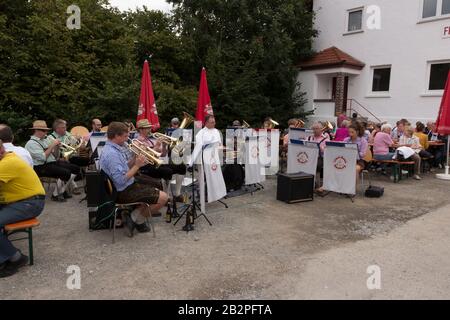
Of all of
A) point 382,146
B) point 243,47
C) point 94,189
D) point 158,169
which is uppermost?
point 243,47

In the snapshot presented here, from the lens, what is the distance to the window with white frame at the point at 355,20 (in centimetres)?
1806

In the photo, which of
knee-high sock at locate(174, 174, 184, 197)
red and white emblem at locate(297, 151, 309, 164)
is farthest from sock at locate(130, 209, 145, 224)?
red and white emblem at locate(297, 151, 309, 164)

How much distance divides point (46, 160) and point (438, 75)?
15827 mm

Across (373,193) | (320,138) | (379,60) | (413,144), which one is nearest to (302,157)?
(320,138)

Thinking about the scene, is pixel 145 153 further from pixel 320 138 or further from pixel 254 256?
pixel 320 138

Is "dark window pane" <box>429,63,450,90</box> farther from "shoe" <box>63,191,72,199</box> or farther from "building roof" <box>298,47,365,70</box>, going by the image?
"shoe" <box>63,191,72,199</box>

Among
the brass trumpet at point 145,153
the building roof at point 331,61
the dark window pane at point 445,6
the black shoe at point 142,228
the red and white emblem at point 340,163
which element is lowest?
the black shoe at point 142,228

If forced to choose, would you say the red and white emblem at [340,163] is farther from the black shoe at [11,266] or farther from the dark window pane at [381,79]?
the dark window pane at [381,79]

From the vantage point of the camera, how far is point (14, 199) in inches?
158

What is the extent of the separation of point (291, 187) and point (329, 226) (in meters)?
1.47

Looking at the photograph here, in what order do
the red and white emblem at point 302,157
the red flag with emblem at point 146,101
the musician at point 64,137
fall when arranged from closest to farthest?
the musician at point 64,137, the red and white emblem at point 302,157, the red flag with emblem at point 146,101

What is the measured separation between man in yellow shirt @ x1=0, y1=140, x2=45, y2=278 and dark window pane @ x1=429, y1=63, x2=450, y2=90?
1652 cm

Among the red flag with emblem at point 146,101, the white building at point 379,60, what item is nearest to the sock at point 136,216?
the red flag with emblem at point 146,101
